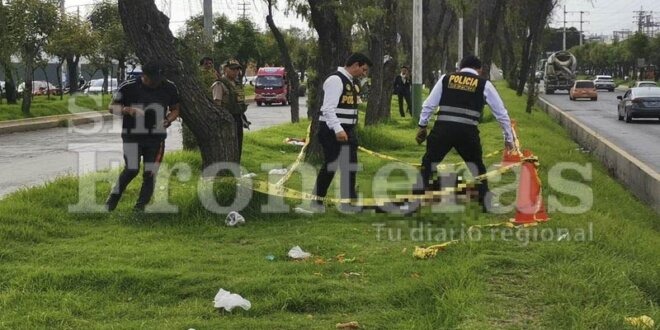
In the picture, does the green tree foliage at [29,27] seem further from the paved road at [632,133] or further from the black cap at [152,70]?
the black cap at [152,70]

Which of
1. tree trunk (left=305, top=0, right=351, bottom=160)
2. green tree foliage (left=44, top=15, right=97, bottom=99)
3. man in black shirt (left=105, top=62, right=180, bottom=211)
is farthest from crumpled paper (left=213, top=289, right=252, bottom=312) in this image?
green tree foliage (left=44, top=15, right=97, bottom=99)

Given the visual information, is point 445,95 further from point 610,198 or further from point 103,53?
point 103,53

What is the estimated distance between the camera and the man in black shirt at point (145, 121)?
7.84 meters

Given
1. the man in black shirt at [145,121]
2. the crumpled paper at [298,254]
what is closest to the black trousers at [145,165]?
the man in black shirt at [145,121]

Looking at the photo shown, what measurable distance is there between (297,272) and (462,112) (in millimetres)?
2845

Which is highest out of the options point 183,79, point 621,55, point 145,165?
point 621,55

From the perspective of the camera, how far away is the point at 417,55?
66.4ft

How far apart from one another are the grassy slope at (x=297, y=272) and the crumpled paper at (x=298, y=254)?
0.08 m

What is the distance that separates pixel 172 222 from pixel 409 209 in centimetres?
236

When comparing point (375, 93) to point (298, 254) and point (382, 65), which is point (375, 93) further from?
point (298, 254)

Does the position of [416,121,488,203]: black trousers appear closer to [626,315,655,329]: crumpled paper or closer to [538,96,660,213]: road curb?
[538,96,660,213]: road curb

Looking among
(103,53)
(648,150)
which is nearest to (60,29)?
(103,53)

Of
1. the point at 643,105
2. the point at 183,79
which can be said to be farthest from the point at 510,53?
the point at 183,79

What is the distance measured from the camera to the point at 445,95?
7809 millimetres
